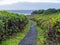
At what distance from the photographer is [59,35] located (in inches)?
853

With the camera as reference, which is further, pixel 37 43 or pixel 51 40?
pixel 37 43

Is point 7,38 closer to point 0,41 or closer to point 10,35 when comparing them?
point 10,35

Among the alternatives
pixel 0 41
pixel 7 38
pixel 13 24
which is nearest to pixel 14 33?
pixel 13 24

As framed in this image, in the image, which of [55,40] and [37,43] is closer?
[55,40]

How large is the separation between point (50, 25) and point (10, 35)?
9.31 metres

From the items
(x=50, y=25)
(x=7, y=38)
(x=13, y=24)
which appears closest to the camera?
(x=50, y=25)

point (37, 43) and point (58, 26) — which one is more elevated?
point (58, 26)

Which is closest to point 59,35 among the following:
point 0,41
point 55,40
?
point 55,40

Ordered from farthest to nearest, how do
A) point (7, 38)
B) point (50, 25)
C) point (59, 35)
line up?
point (7, 38) < point (50, 25) < point (59, 35)

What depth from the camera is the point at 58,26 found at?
21.9 m

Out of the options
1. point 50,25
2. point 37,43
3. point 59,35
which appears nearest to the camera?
point 59,35

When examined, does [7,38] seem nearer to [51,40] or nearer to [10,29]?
[10,29]

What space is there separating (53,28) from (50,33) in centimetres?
67

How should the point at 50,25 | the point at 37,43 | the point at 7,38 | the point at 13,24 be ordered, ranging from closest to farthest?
the point at 50,25, the point at 37,43, the point at 7,38, the point at 13,24
